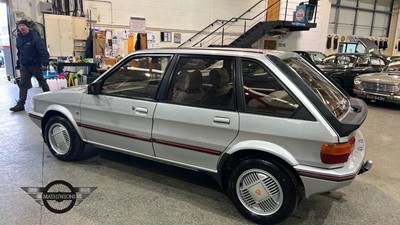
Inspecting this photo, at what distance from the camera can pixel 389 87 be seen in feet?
23.9

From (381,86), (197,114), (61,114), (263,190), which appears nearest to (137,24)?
(381,86)

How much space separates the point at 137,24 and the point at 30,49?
19.8 ft

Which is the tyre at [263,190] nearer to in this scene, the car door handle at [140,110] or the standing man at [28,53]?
the car door handle at [140,110]

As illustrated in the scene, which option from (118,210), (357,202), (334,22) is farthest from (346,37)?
(118,210)

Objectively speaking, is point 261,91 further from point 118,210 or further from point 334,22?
point 334,22

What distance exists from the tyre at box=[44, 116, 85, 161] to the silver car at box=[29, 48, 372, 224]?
1.21ft

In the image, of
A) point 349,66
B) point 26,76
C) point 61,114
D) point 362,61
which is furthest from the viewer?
point 362,61

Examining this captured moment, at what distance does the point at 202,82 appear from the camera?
283 cm

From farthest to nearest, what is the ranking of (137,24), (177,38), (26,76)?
1. (177,38)
2. (137,24)
3. (26,76)

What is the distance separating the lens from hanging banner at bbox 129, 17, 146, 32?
11352mm

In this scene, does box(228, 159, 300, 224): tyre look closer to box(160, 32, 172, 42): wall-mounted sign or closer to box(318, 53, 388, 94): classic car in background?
box(318, 53, 388, 94): classic car in background

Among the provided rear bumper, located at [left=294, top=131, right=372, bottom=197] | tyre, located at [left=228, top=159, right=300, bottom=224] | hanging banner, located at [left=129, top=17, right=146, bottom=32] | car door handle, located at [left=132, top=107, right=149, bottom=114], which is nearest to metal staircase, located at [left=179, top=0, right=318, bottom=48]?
hanging banner, located at [left=129, top=17, right=146, bottom=32]

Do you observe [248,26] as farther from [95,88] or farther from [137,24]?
[95,88]

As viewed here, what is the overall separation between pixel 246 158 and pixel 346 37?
17476mm
